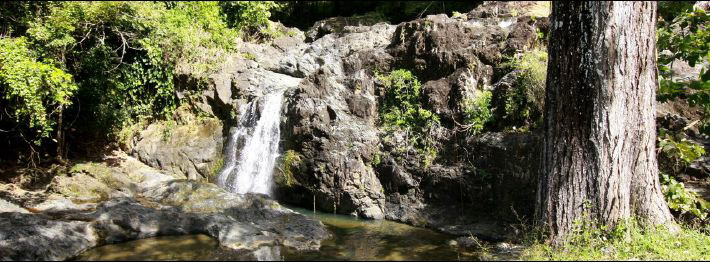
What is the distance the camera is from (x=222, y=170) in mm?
10367

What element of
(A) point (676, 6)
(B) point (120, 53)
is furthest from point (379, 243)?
(B) point (120, 53)

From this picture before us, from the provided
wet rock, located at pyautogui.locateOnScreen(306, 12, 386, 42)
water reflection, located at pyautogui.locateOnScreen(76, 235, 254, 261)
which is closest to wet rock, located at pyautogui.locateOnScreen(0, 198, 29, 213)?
water reflection, located at pyautogui.locateOnScreen(76, 235, 254, 261)

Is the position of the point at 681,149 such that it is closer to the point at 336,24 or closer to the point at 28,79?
the point at 28,79

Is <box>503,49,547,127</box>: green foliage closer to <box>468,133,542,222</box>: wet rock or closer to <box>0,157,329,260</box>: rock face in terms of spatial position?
<box>468,133,542,222</box>: wet rock

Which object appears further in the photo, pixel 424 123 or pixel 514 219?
pixel 424 123

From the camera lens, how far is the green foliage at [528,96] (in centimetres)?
773

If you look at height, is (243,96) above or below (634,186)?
above

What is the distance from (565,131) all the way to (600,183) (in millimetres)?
641

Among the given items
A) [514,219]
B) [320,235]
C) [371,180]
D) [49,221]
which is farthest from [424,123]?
[49,221]

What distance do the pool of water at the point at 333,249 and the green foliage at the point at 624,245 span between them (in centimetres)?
93

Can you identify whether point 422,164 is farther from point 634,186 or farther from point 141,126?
point 141,126

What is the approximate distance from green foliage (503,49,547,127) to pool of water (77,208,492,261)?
2386 millimetres

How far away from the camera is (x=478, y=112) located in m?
8.29

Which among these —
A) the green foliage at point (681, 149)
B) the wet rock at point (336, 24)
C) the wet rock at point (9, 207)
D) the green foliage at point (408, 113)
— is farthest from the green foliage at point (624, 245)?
the wet rock at point (336, 24)
